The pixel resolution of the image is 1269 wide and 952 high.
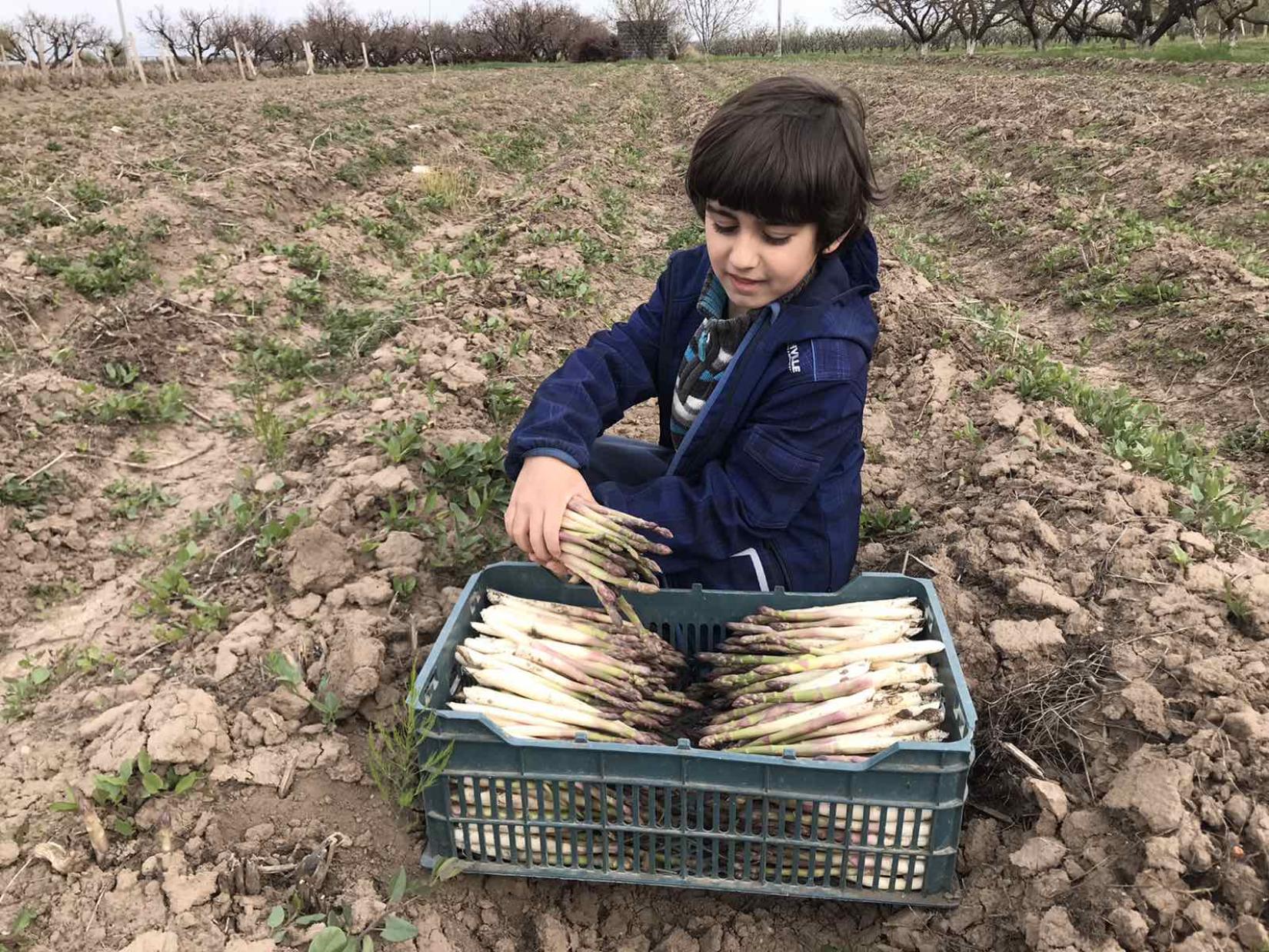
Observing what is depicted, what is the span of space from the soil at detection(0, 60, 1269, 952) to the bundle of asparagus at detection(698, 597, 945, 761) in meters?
0.41

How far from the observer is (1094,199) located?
9.93 meters

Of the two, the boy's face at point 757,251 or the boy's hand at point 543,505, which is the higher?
the boy's face at point 757,251

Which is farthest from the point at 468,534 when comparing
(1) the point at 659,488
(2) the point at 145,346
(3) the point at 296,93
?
(3) the point at 296,93

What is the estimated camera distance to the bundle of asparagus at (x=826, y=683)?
2176 millimetres

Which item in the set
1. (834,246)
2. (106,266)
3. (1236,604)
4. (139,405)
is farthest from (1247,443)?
(106,266)

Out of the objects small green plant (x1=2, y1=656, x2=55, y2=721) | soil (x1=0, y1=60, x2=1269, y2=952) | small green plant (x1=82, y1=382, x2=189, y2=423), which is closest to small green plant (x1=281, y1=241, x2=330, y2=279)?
soil (x1=0, y1=60, x2=1269, y2=952)

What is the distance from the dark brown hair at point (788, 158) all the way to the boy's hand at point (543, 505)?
0.91m

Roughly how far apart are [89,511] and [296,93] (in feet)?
71.4

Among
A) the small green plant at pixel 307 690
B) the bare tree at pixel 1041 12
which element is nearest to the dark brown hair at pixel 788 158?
the small green plant at pixel 307 690

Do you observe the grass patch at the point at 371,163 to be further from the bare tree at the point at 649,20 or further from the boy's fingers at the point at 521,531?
the bare tree at the point at 649,20

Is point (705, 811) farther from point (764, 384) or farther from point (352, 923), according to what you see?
point (764, 384)

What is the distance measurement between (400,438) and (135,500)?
5.42ft

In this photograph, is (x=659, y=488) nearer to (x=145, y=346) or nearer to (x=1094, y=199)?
(x=145, y=346)

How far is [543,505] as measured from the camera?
2.47 metres
